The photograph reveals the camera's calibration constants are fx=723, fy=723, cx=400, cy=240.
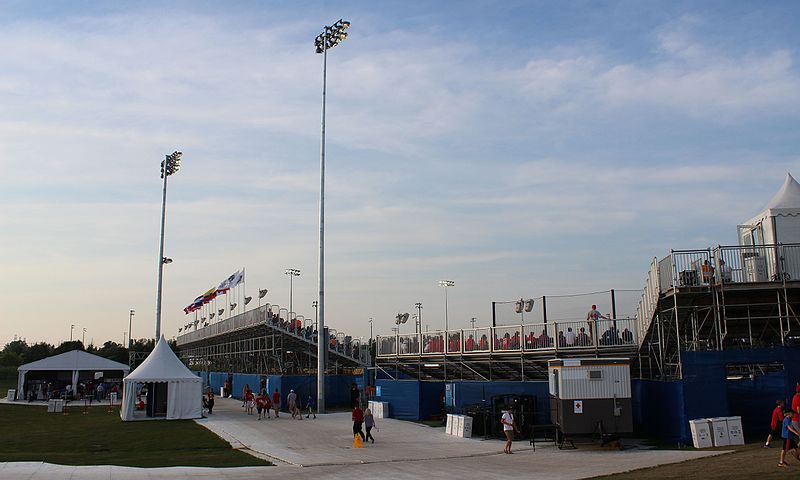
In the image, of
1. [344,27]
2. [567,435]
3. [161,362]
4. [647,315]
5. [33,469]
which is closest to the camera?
[33,469]

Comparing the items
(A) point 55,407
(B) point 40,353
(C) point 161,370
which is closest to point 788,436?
(C) point 161,370

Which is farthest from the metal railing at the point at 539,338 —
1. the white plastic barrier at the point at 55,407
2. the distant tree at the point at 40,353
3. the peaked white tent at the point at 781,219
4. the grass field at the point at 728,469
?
the distant tree at the point at 40,353

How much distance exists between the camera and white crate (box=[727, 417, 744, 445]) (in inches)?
867

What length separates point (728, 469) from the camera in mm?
16219

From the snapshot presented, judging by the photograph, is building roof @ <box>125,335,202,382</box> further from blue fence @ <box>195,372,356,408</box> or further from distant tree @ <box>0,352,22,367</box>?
distant tree @ <box>0,352,22,367</box>

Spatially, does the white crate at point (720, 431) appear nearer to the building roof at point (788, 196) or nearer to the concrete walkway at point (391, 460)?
the concrete walkway at point (391, 460)

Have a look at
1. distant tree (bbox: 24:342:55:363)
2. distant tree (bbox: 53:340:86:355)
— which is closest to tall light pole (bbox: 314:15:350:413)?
distant tree (bbox: 24:342:55:363)

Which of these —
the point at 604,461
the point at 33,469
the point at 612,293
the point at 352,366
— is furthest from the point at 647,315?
the point at 352,366

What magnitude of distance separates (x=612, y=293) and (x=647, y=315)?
1.80 metres

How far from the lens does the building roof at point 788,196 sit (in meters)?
25.7

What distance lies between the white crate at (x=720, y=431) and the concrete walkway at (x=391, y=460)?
57.2 inches

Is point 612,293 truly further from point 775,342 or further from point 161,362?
point 161,362

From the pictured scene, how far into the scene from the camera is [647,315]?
88.9ft

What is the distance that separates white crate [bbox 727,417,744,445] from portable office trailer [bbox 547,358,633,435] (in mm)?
2878
